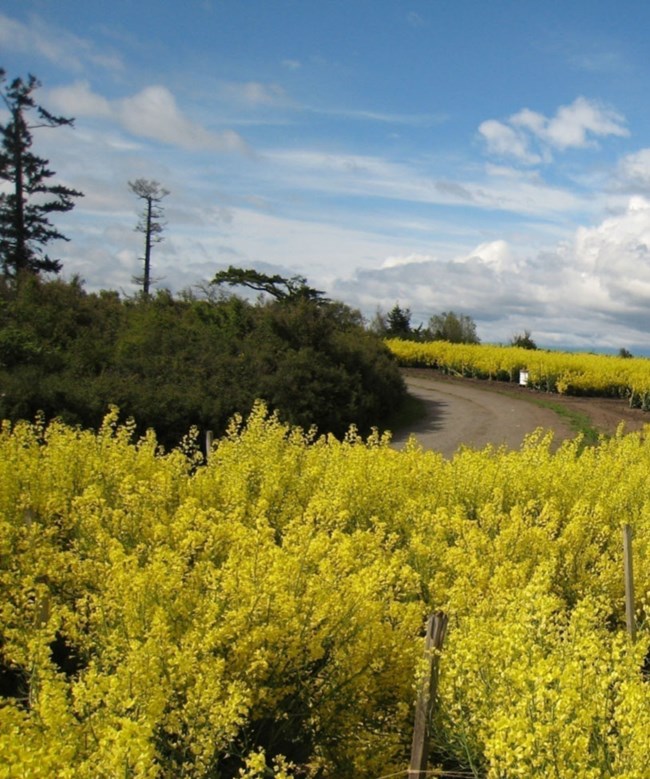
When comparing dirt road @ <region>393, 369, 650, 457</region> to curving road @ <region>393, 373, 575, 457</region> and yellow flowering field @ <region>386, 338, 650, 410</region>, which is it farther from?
yellow flowering field @ <region>386, 338, 650, 410</region>

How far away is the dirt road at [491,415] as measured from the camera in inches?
760

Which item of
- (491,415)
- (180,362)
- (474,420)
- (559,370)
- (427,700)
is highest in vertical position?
(559,370)

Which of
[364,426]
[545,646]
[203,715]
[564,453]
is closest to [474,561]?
[545,646]

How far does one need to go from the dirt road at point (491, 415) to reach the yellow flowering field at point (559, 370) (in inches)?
33.1

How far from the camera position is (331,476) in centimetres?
784

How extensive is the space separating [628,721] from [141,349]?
17.0 meters

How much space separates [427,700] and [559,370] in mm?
27901

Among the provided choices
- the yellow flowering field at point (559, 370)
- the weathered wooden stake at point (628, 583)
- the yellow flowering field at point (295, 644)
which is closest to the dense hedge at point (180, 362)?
the yellow flowering field at point (295, 644)

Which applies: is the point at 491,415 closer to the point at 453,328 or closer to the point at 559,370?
the point at 559,370

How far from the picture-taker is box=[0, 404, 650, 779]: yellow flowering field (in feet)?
10.7

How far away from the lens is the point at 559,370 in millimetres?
30188

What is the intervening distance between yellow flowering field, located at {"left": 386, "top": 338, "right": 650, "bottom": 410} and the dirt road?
0.84m

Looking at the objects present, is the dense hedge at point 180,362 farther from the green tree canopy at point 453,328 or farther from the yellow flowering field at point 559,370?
the green tree canopy at point 453,328

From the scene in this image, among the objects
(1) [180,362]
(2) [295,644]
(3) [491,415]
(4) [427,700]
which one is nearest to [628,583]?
(4) [427,700]
